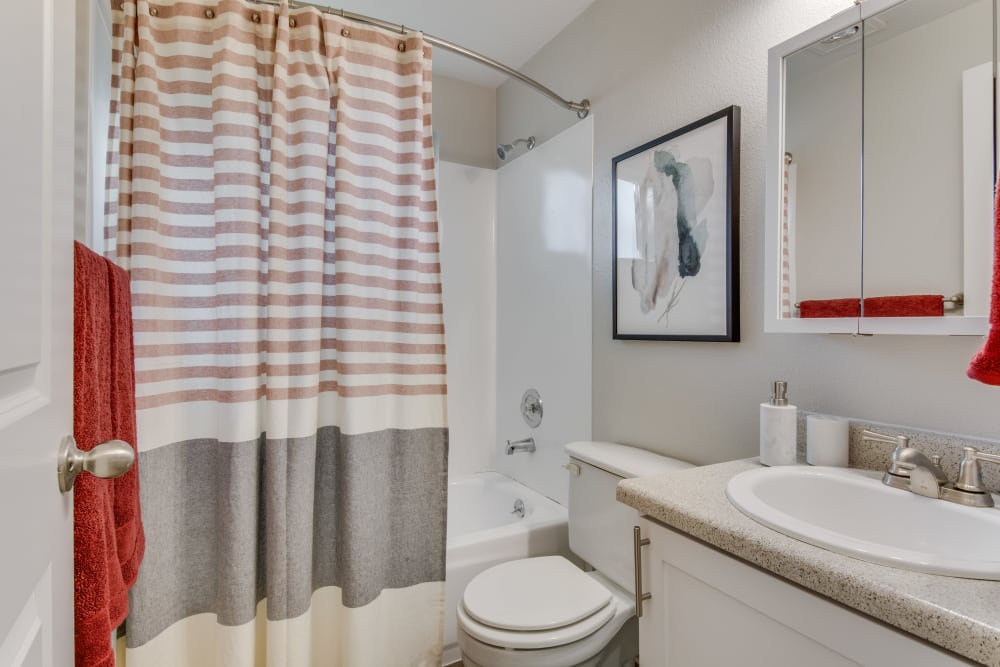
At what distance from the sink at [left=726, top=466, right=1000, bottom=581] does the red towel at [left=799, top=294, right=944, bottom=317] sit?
1.13 feet

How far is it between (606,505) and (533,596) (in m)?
0.36

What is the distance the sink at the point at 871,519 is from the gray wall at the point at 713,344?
→ 0.22 m

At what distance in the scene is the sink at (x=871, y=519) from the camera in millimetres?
648

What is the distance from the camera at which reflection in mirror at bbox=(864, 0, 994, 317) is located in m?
0.89

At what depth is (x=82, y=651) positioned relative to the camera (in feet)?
1.87

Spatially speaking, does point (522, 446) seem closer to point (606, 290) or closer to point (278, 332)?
point (606, 290)

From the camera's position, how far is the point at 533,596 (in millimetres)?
1419

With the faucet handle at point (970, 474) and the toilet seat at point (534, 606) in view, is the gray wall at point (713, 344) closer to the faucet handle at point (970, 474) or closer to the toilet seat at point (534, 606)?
the faucet handle at point (970, 474)

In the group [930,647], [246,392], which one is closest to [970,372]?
[930,647]

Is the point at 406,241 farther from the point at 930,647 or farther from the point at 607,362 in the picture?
the point at 930,647

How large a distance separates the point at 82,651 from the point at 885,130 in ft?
5.33

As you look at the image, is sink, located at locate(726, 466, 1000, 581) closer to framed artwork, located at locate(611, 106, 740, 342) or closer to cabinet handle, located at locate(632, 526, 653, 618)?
cabinet handle, located at locate(632, 526, 653, 618)

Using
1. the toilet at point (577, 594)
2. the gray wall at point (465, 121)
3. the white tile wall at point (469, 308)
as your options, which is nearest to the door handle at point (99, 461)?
the toilet at point (577, 594)

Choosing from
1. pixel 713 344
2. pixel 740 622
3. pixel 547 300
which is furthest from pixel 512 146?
pixel 740 622
